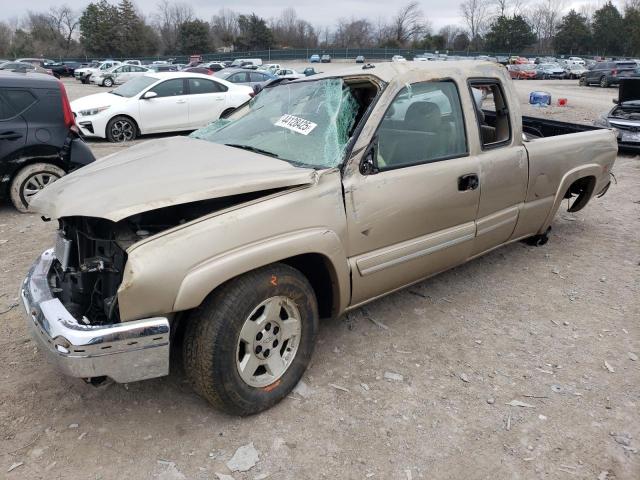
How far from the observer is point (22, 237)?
5.46 metres

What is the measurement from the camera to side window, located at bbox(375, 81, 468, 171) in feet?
10.5

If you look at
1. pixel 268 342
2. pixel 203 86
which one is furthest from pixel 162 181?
pixel 203 86

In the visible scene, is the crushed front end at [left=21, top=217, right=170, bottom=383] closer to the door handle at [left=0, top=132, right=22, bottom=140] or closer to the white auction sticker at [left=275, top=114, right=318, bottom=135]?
the white auction sticker at [left=275, top=114, right=318, bottom=135]

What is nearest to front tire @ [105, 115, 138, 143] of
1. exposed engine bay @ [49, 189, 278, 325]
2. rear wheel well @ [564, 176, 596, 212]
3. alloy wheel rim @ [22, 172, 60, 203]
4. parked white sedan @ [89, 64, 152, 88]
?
alloy wheel rim @ [22, 172, 60, 203]

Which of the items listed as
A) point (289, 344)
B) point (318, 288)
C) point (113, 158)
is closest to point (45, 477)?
point (289, 344)

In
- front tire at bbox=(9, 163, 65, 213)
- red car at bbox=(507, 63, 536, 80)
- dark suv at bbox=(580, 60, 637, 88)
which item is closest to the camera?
front tire at bbox=(9, 163, 65, 213)

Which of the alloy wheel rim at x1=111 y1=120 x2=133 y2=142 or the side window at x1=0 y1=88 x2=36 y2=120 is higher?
the side window at x1=0 y1=88 x2=36 y2=120

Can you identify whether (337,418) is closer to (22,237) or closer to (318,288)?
(318,288)

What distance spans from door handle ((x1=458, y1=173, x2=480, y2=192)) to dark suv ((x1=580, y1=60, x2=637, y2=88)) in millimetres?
34069

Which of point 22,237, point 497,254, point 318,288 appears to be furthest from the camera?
point 22,237

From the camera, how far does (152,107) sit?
1150cm

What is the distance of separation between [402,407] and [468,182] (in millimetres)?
1635

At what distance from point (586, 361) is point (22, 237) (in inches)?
214

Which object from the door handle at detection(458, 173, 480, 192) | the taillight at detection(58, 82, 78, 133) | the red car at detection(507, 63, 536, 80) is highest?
the red car at detection(507, 63, 536, 80)
